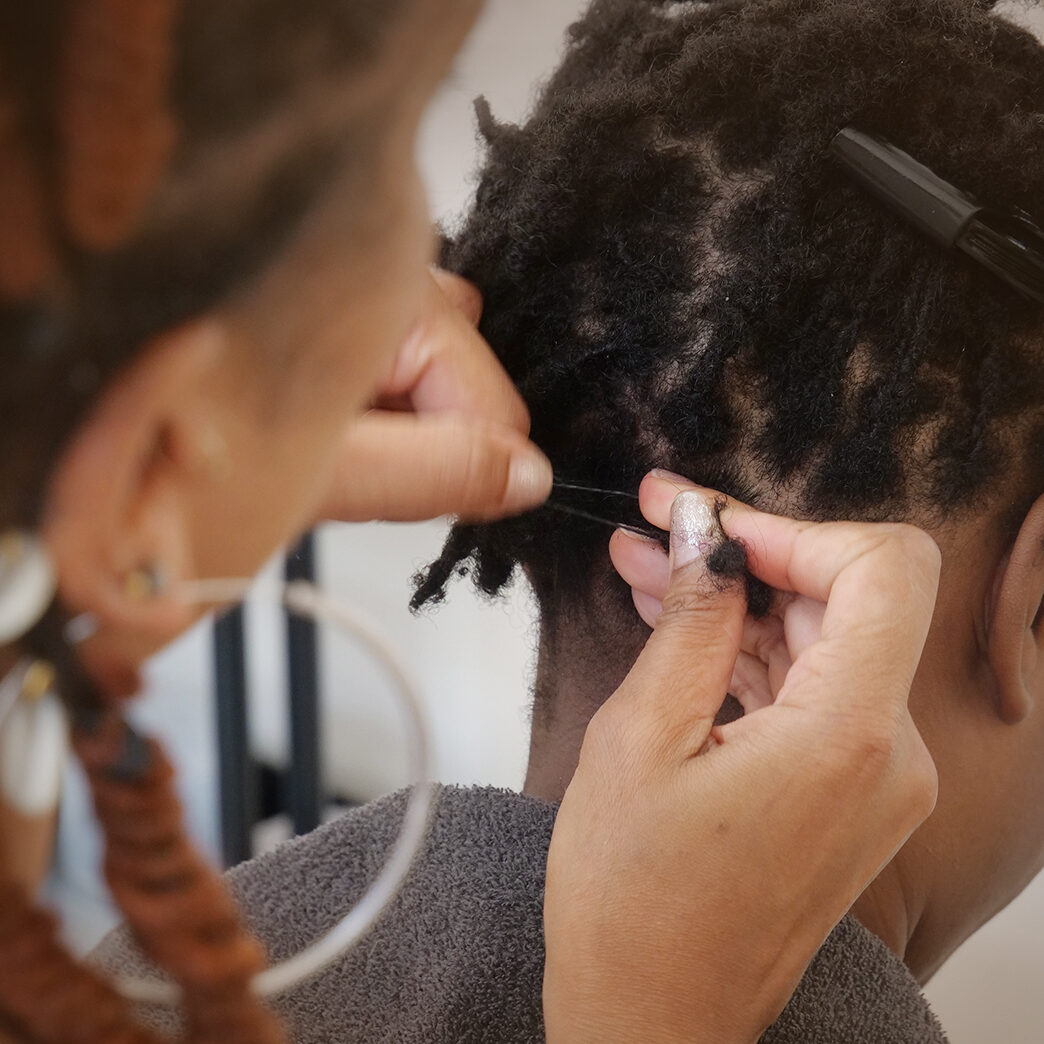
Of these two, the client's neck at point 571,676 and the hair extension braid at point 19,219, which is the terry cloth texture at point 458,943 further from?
the hair extension braid at point 19,219

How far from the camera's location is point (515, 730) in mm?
609

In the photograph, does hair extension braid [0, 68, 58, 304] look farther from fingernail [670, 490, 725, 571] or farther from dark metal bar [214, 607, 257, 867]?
fingernail [670, 490, 725, 571]

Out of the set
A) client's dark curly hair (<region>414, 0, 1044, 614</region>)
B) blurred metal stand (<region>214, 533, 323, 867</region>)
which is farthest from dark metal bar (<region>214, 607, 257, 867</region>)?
client's dark curly hair (<region>414, 0, 1044, 614</region>)

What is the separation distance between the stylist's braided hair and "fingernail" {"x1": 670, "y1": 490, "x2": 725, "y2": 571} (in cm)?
32

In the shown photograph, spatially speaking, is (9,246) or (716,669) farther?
(716,669)

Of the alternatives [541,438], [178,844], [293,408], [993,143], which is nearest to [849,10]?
[993,143]

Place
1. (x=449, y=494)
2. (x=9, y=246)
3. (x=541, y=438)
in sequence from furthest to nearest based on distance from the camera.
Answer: (x=541, y=438) < (x=449, y=494) < (x=9, y=246)

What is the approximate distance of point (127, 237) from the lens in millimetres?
259

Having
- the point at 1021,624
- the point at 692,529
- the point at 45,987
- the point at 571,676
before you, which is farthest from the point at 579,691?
the point at 45,987

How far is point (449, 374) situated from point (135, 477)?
295mm

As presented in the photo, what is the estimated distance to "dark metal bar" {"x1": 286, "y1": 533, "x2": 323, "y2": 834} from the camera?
1.47 feet

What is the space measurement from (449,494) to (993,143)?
347mm

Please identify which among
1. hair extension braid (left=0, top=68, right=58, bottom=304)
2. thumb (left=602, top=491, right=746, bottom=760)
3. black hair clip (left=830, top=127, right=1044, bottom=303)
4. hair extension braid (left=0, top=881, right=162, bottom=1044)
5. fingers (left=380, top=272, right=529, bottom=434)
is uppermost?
black hair clip (left=830, top=127, right=1044, bottom=303)

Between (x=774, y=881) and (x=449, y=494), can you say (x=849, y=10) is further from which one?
(x=774, y=881)
